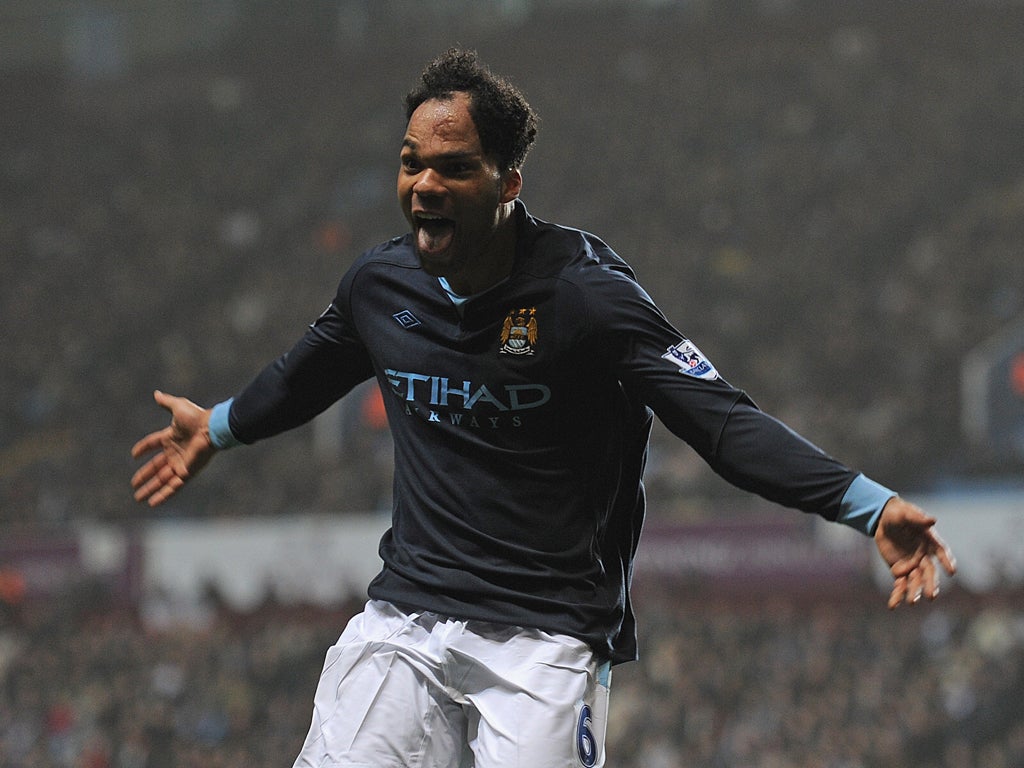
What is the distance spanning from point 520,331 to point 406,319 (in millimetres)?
245

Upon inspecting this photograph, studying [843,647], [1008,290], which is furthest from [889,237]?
[843,647]

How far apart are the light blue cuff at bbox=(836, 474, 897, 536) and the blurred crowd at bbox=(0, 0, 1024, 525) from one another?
29.8 ft

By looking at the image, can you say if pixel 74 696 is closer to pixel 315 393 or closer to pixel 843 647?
pixel 843 647

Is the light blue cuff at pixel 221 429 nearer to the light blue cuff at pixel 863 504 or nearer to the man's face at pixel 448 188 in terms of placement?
the man's face at pixel 448 188

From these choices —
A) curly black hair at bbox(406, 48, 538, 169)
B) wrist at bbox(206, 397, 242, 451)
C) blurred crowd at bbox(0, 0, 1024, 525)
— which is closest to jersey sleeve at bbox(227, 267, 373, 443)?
wrist at bbox(206, 397, 242, 451)

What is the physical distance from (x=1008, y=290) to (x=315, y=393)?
32.7 ft

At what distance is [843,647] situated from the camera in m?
9.74

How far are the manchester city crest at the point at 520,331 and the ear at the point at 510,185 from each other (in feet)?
0.69

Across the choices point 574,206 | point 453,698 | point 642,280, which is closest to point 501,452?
point 453,698

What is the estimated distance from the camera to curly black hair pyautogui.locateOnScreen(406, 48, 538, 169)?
2.44 metres

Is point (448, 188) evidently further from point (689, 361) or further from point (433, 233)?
point (689, 361)

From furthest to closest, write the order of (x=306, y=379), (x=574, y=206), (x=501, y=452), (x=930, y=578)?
(x=574, y=206)
(x=306, y=379)
(x=501, y=452)
(x=930, y=578)

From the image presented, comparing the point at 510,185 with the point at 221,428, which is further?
the point at 221,428

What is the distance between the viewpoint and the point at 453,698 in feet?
8.09
